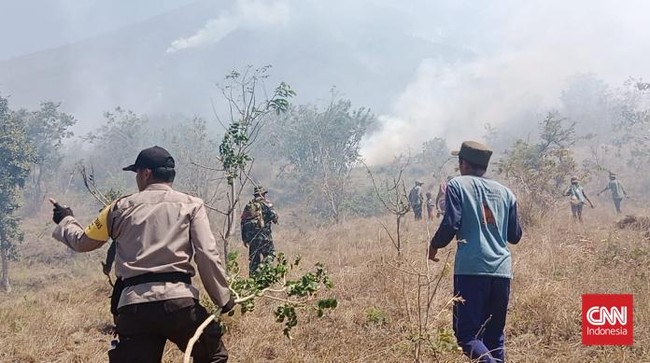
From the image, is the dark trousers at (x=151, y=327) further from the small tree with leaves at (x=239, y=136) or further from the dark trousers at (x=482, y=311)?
the small tree with leaves at (x=239, y=136)

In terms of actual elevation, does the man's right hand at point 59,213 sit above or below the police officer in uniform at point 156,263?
above

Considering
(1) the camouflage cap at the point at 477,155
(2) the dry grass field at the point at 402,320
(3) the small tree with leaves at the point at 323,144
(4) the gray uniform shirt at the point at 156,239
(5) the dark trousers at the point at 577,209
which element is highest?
(3) the small tree with leaves at the point at 323,144

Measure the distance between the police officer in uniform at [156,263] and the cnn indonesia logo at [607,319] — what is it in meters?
2.80

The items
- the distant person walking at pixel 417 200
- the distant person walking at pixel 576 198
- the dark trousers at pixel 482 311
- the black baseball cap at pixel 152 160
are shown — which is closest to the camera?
the black baseball cap at pixel 152 160

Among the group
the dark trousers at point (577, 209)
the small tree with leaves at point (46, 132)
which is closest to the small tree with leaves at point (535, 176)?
the dark trousers at point (577, 209)

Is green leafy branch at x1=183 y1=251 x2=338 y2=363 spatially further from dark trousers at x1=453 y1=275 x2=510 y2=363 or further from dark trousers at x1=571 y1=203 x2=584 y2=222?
dark trousers at x1=571 y1=203 x2=584 y2=222

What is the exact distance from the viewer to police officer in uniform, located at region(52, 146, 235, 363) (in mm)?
→ 2283

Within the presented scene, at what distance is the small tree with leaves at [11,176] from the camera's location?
16.4 meters

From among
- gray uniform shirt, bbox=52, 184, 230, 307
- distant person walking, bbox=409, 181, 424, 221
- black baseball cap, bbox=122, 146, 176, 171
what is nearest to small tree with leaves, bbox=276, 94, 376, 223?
distant person walking, bbox=409, 181, 424, 221

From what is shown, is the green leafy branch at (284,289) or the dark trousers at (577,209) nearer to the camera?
the green leafy branch at (284,289)

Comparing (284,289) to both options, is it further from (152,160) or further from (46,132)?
(46,132)

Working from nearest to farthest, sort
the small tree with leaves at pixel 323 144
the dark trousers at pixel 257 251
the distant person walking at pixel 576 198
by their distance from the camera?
the dark trousers at pixel 257 251, the distant person walking at pixel 576 198, the small tree with leaves at pixel 323 144

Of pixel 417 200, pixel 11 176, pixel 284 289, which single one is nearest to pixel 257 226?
pixel 284 289

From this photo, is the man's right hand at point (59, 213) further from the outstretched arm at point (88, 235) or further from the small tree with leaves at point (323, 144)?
the small tree with leaves at point (323, 144)
